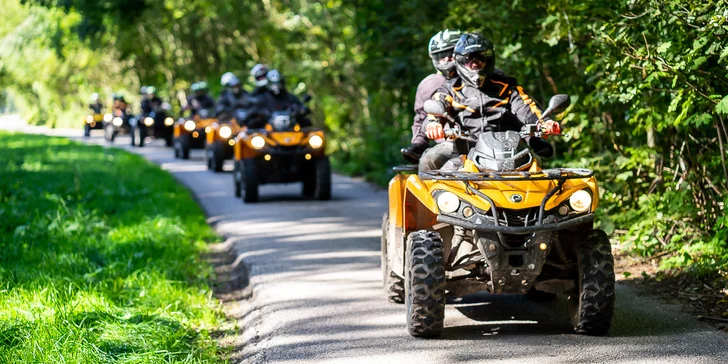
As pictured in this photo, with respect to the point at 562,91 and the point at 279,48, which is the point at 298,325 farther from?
the point at 279,48

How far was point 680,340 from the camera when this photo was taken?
679cm

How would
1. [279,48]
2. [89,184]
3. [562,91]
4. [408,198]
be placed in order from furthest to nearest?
[279,48]
[89,184]
[562,91]
[408,198]

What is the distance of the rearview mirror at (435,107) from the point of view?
7.30 m

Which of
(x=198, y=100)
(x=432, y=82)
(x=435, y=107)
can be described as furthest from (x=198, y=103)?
(x=435, y=107)

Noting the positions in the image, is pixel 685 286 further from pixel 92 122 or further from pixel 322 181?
pixel 92 122

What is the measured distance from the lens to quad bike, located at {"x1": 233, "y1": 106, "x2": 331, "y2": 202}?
54.7 feet

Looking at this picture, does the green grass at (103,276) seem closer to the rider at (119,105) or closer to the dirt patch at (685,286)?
the dirt patch at (685,286)

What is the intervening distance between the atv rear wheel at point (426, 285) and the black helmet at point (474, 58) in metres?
1.49

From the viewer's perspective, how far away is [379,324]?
7613 mm

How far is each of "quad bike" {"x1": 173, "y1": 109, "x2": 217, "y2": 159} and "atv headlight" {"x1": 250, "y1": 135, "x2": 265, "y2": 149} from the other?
12.5 meters

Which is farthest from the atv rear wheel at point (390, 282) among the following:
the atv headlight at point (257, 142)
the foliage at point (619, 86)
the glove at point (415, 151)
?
the atv headlight at point (257, 142)

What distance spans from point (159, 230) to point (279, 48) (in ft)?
66.2

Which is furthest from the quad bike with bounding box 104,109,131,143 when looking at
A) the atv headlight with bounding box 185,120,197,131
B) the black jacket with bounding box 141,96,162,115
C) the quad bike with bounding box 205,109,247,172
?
the quad bike with bounding box 205,109,247,172

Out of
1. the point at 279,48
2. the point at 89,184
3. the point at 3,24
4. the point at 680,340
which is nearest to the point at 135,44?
the point at 279,48
